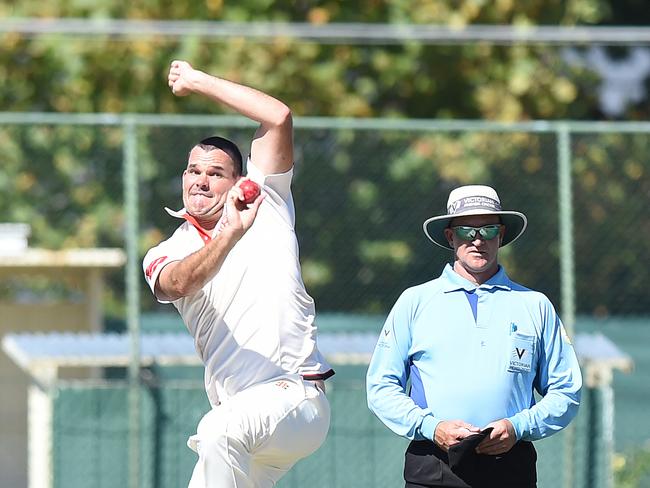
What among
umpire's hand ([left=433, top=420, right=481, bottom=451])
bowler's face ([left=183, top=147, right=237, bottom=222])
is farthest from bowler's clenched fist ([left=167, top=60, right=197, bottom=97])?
umpire's hand ([left=433, top=420, right=481, bottom=451])

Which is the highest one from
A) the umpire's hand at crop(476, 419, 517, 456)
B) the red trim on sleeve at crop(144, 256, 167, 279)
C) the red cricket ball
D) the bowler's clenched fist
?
the bowler's clenched fist

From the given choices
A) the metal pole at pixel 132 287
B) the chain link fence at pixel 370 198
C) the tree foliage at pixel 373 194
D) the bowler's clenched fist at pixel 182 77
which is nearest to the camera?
the bowler's clenched fist at pixel 182 77

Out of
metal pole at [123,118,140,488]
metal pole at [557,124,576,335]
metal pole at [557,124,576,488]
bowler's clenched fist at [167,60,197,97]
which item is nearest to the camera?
bowler's clenched fist at [167,60,197,97]

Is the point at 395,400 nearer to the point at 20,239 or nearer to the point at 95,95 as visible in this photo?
the point at 20,239

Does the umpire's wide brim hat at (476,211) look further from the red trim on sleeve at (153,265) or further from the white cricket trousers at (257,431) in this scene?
the red trim on sleeve at (153,265)

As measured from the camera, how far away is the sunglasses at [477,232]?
16.3ft

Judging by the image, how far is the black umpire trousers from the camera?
4.84 meters

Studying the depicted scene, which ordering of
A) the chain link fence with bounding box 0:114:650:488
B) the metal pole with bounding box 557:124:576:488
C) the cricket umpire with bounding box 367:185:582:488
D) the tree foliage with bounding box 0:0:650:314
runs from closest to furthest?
the cricket umpire with bounding box 367:185:582:488, the metal pole with bounding box 557:124:576:488, the chain link fence with bounding box 0:114:650:488, the tree foliage with bounding box 0:0:650:314

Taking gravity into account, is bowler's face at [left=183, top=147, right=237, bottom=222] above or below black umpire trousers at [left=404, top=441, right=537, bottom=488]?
above

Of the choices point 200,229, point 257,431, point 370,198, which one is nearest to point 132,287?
point 370,198

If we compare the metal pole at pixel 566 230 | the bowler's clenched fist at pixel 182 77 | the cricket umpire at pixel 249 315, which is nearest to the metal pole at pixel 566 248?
the metal pole at pixel 566 230

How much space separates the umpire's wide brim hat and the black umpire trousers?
793 mm

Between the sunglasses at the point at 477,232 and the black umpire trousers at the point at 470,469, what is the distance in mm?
728

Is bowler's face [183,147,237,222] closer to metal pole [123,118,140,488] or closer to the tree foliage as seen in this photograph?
metal pole [123,118,140,488]
